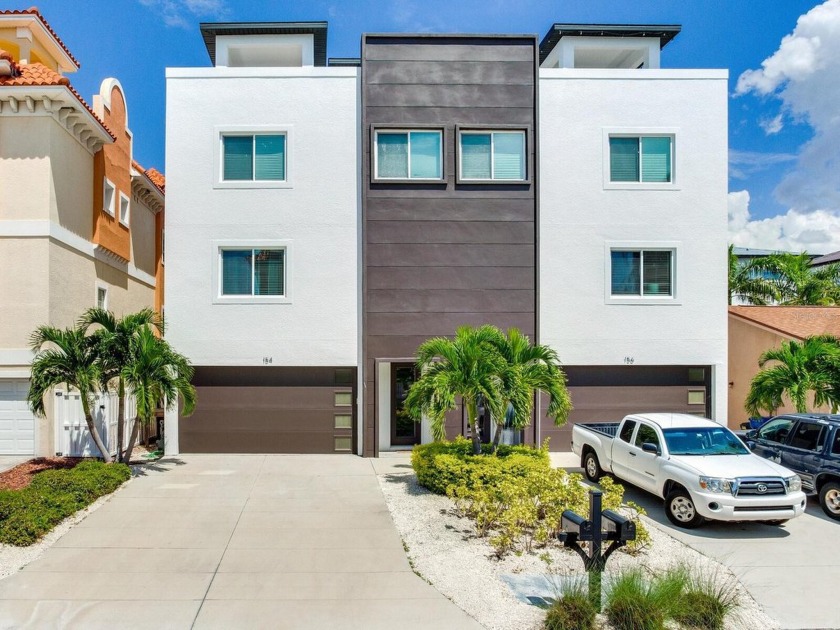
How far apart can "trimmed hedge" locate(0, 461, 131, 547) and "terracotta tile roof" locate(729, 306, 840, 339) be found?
16142mm

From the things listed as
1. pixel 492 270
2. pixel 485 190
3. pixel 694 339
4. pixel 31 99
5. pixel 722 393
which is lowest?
pixel 722 393

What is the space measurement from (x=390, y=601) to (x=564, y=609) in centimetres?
187

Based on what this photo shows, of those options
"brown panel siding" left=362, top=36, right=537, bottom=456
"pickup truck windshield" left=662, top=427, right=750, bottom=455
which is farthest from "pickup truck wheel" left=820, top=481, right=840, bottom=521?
"brown panel siding" left=362, top=36, right=537, bottom=456

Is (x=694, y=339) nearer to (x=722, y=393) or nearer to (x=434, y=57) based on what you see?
(x=722, y=393)

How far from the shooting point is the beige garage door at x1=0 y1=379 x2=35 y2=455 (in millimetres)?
13156

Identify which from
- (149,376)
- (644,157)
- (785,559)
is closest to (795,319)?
(644,157)

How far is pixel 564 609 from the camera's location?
5641 millimetres

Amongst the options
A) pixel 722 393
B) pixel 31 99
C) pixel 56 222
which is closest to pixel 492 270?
pixel 722 393

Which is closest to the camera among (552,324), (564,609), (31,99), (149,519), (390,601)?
(564,609)

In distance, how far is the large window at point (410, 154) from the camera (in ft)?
46.2

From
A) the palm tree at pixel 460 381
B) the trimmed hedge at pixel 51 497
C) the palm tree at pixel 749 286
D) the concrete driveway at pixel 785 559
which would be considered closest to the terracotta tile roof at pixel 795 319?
the palm tree at pixel 749 286

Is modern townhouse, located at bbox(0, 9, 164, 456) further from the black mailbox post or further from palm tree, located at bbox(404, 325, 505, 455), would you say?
the black mailbox post

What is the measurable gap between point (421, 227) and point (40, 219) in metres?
8.77

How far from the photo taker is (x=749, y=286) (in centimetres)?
2378
